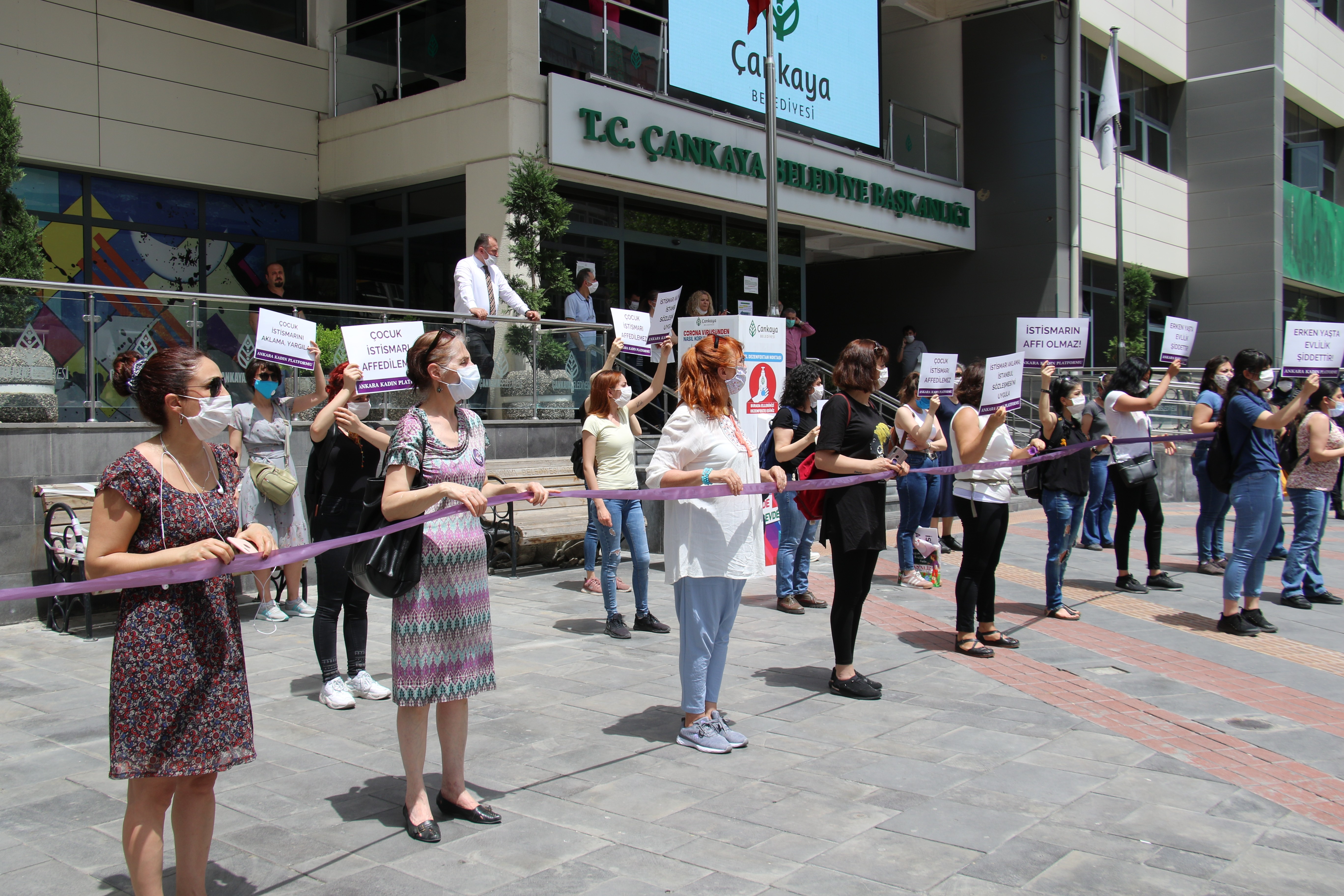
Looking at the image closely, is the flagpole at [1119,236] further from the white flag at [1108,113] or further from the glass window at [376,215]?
the glass window at [376,215]

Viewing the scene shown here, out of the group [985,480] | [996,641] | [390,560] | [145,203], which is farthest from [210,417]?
[145,203]

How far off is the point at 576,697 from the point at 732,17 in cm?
1375

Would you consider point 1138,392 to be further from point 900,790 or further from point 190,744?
point 190,744

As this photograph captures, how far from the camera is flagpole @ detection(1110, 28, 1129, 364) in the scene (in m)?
21.2

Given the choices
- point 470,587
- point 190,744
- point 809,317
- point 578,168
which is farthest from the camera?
point 809,317

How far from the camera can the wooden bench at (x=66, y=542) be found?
754 cm

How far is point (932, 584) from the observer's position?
942cm

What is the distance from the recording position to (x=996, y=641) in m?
7.00

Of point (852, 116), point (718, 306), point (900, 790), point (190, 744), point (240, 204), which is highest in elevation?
point (852, 116)

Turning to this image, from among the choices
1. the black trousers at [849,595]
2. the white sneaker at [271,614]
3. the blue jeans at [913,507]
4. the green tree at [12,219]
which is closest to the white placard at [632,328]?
the blue jeans at [913,507]

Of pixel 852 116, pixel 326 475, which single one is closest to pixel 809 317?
pixel 852 116

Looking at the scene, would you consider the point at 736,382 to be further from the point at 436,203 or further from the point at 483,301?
the point at 436,203

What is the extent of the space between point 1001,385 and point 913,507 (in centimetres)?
337

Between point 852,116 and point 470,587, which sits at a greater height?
point 852,116
